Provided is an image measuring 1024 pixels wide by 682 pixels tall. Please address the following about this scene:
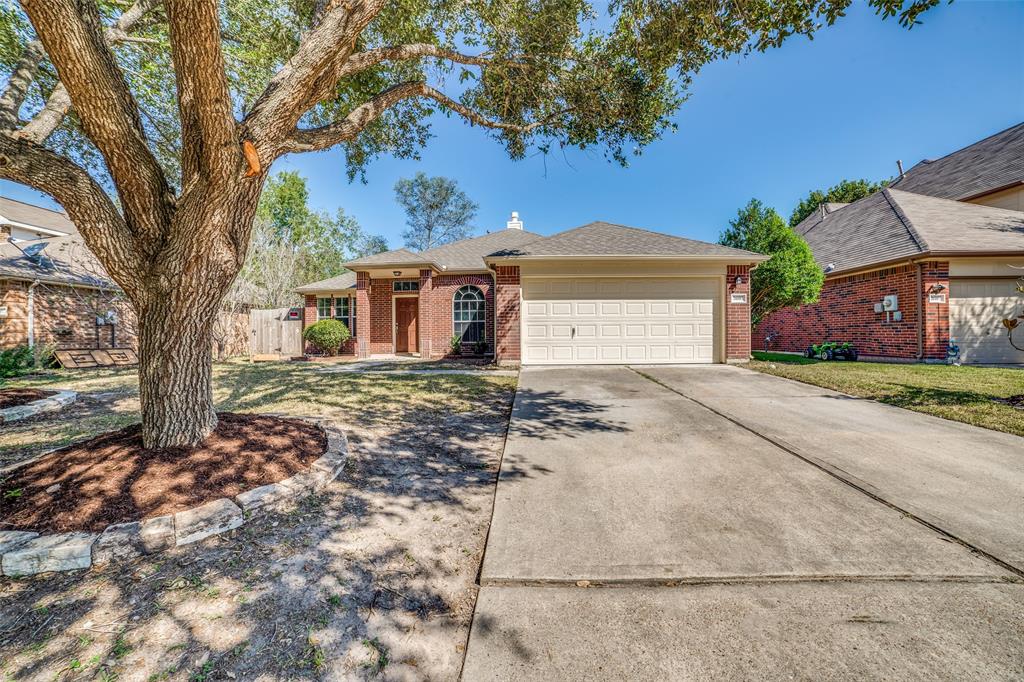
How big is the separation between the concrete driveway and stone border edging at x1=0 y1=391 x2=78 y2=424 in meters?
6.42

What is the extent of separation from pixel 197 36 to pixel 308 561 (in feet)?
10.5

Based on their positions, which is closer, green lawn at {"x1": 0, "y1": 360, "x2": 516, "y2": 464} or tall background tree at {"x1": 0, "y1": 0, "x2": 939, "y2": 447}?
tall background tree at {"x1": 0, "y1": 0, "x2": 939, "y2": 447}

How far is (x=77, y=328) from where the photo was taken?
11680 mm

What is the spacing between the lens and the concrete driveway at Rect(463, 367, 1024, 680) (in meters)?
1.42

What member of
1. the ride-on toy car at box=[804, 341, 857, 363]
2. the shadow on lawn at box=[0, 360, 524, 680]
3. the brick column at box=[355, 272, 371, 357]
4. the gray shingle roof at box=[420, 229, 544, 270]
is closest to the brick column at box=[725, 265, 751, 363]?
the ride-on toy car at box=[804, 341, 857, 363]

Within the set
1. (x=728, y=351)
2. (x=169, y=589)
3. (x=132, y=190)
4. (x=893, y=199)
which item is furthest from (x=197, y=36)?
(x=893, y=199)

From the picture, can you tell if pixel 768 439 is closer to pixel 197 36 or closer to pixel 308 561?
pixel 308 561

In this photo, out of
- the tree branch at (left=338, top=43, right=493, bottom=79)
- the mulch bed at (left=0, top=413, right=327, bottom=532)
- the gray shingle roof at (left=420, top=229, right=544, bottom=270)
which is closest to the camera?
the mulch bed at (left=0, top=413, right=327, bottom=532)

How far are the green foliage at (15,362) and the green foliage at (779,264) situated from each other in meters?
16.6

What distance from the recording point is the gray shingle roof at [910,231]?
31.7 ft

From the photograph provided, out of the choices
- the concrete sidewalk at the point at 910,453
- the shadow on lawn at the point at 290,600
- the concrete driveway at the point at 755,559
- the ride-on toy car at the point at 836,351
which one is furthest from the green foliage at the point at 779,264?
the shadow on lawn at the point at 290,600

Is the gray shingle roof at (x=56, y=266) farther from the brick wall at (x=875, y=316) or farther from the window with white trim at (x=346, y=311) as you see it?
the brick wall at (x=875, y=316)

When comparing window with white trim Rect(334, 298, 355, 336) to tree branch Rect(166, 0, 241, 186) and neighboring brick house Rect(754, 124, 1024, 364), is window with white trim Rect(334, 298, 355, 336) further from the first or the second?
neighboring brick house Rect(754, 124, 1024, 364)

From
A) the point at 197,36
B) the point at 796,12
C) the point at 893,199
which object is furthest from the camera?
the point at 893,199
